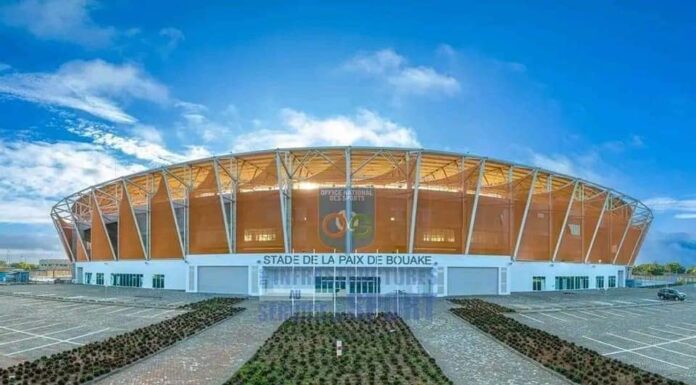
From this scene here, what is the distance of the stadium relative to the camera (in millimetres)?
51625

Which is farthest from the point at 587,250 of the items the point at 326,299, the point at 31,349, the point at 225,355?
the point at 31,349

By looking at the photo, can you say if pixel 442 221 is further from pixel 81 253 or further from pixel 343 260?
pixel 81 253

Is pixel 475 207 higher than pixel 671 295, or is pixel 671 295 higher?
pixel 475 207

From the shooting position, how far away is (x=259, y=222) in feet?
178

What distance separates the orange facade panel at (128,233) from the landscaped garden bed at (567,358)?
1875 inches

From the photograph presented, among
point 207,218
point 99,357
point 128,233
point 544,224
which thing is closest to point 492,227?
point 544,224

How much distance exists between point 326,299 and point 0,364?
1175 inches

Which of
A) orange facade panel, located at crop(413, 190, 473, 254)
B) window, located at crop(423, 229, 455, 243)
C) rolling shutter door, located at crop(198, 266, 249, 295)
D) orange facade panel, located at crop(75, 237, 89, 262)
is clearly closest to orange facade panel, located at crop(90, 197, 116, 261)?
orange facade panel, located at crop(75, 237, 89, 262)

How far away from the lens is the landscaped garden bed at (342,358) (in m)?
18.0

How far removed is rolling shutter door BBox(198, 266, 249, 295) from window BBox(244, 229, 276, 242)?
3.18m

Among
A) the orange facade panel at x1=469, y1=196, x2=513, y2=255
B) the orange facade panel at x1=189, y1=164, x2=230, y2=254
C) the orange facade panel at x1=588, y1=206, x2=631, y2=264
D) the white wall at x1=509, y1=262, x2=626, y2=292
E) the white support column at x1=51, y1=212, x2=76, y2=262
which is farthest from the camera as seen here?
the white support column at x1=51, y1=212, x2=76, y2=262

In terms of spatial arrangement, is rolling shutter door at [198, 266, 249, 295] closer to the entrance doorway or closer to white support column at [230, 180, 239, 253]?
white support column at [230, 180, 239, 253]

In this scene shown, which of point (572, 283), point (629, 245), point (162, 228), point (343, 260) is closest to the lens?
point (343, 260)

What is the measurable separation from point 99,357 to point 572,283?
60.3 meters
